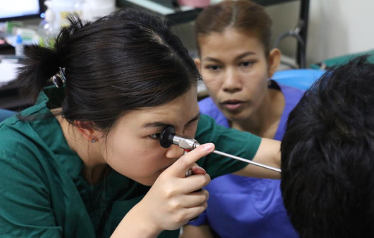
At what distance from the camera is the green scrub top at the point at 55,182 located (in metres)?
0.86

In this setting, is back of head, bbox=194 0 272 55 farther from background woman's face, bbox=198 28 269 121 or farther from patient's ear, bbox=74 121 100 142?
patient's ear, bbox=74 121 100 142

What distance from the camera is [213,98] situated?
1379mm

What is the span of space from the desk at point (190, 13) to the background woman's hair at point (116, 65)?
1.02m

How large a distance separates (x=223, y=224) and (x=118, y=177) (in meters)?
0.39

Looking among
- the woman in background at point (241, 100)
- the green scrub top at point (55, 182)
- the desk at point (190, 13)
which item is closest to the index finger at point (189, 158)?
the green scrub top at point (55, 182)

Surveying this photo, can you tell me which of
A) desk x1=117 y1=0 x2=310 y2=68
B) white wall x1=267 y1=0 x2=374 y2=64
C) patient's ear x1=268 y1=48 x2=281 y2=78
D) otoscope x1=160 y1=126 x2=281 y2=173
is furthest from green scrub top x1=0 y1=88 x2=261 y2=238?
white wall x1=267 y1=0 x2=374 y2=64

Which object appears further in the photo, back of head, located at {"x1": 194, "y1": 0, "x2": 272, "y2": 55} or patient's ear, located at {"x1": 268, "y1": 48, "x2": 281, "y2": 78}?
patient's ear, located at {"x1": 268, "y1": 48, "x2": 281, "y2": 78}

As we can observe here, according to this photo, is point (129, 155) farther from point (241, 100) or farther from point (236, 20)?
point (236, 20)

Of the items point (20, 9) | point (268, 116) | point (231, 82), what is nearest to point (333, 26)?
point (268, 116)

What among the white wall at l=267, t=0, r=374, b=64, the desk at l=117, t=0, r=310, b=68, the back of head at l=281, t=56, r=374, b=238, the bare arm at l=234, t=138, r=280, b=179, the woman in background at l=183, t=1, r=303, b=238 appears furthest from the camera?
the white wall at l=267, t=0, r=374, b=64

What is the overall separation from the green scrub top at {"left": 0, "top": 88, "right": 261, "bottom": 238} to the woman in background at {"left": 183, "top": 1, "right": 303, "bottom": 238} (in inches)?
7.7

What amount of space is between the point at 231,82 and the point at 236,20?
0.63 feet

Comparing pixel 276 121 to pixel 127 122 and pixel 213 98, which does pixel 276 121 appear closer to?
pixel 213 98

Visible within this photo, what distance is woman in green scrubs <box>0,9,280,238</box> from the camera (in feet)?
2.75
